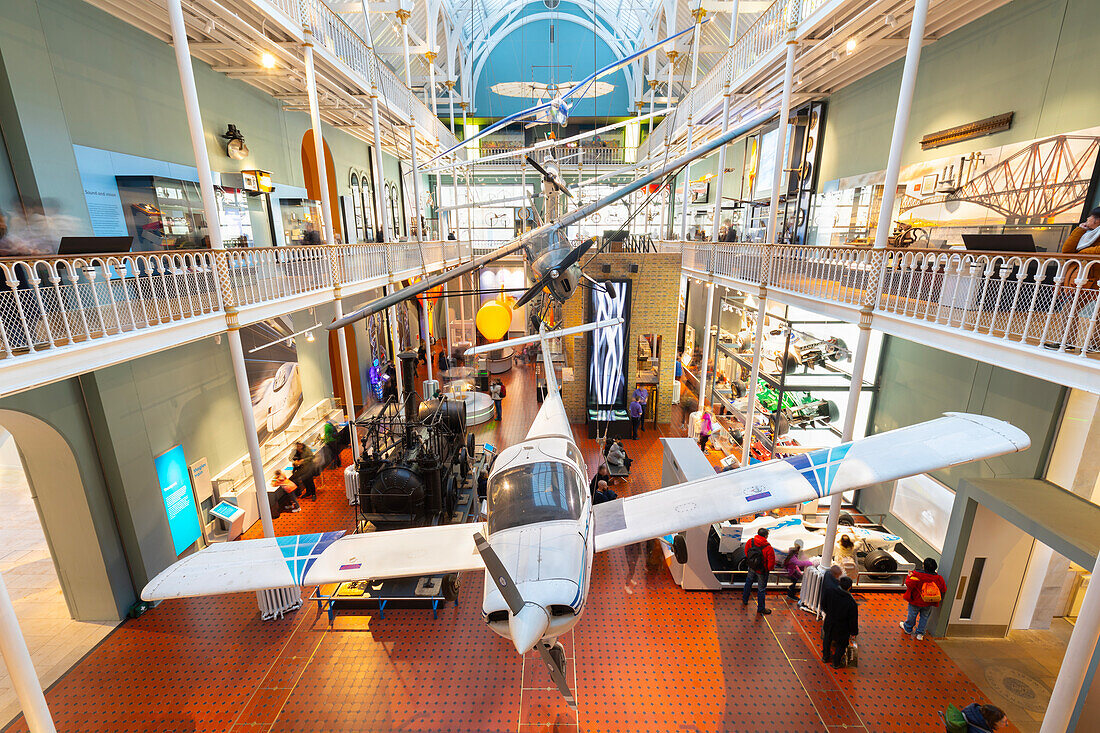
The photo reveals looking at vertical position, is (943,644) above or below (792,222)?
below

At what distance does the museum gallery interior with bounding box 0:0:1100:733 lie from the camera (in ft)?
16.6

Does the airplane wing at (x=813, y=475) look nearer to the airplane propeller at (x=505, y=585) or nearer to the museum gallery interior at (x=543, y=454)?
the museum gallery interior at (x=543, y=454)

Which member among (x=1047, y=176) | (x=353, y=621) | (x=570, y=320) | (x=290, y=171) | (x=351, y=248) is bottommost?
(x=353, y=621)

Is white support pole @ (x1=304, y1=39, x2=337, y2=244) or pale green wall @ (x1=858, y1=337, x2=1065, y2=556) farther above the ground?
white support pole @ (x1=304, y1=39, x2=337, y2=244)

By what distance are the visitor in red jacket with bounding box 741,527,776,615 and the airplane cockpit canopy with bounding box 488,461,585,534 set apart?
11.7ft

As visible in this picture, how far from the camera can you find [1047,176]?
7.29 m

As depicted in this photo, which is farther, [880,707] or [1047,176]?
[1047,176]

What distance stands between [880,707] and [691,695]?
243cm

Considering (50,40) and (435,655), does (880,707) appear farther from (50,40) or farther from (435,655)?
(50,40)

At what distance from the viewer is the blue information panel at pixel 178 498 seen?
26.8 ft

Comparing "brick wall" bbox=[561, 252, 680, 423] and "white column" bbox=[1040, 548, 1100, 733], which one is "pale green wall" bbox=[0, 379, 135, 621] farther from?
"white column" bbox=[1040, 548, 1100, 733]

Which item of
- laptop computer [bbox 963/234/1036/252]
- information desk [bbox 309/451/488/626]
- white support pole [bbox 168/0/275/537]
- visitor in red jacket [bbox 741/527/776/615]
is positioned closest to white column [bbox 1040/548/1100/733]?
visitor in red jacket [bbox 741/527/776/615]

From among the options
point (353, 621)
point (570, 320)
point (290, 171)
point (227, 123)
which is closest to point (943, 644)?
point (353, 621)

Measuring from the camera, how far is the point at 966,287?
521 centimetres
